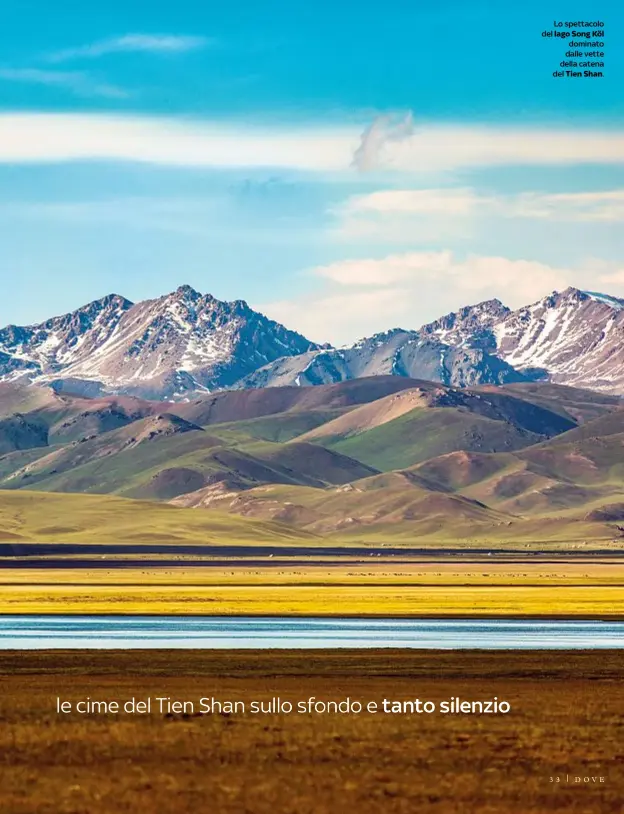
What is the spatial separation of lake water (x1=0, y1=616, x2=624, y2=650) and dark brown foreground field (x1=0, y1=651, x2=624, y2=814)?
49.4 ft

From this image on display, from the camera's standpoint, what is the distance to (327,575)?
178500 millimetres

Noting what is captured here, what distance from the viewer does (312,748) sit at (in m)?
33.3

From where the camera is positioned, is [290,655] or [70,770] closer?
[70,770]

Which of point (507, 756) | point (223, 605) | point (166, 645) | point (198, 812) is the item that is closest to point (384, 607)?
point (223, 605)

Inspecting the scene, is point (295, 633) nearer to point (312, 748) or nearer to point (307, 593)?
point (312, 748)

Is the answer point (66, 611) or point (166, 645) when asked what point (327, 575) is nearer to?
point (66, 611)

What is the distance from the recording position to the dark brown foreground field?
2755 cm

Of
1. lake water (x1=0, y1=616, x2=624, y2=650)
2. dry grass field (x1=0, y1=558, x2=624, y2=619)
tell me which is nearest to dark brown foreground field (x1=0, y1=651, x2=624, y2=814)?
lake water (x1=0, y1=616, x2=624, y2=650)

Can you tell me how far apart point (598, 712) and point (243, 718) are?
999 cm

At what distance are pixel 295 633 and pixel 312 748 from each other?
4393cm

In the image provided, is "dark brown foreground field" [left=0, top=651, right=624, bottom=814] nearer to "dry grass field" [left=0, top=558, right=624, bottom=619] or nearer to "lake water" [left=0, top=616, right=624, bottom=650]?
"lake water" [left=0, top=616, right=624, bottom=650]

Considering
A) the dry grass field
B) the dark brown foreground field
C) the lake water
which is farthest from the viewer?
the dry grass field

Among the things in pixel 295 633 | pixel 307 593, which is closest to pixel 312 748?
pixel 295 633

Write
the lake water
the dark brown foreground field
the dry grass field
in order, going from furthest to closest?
the dry grass field → the lake water → the dark brown foreground field
